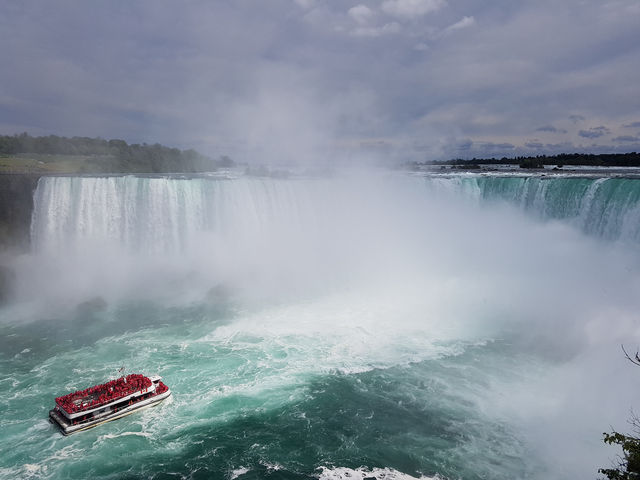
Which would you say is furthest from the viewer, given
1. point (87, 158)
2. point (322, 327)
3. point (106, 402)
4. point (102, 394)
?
point (87, 158)

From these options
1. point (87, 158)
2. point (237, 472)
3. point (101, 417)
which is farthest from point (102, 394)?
point (87, 158)

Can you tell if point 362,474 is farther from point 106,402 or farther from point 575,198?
point 575,198

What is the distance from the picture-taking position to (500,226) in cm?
2702

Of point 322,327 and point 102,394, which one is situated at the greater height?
point 102,394

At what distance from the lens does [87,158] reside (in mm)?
44938

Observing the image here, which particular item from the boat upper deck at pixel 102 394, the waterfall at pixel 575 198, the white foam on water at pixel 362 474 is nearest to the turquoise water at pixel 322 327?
the white foam on water at pixel 362 474

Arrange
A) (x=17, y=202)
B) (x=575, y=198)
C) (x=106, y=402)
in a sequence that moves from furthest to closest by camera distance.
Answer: (x=17, y=202) → (x=575, y=198) → (x=106, y=402)

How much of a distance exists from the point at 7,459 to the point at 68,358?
5.42 meters

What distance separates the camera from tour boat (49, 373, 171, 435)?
35.4 feet

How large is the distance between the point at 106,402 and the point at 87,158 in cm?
4136

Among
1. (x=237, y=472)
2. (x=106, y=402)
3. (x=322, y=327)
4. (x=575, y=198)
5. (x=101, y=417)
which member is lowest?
(x=237, y=472)

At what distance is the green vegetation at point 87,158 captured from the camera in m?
37.9

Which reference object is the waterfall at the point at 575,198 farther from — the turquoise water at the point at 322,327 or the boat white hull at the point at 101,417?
the boat white hull at the point at 101,417

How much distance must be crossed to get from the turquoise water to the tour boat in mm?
320
